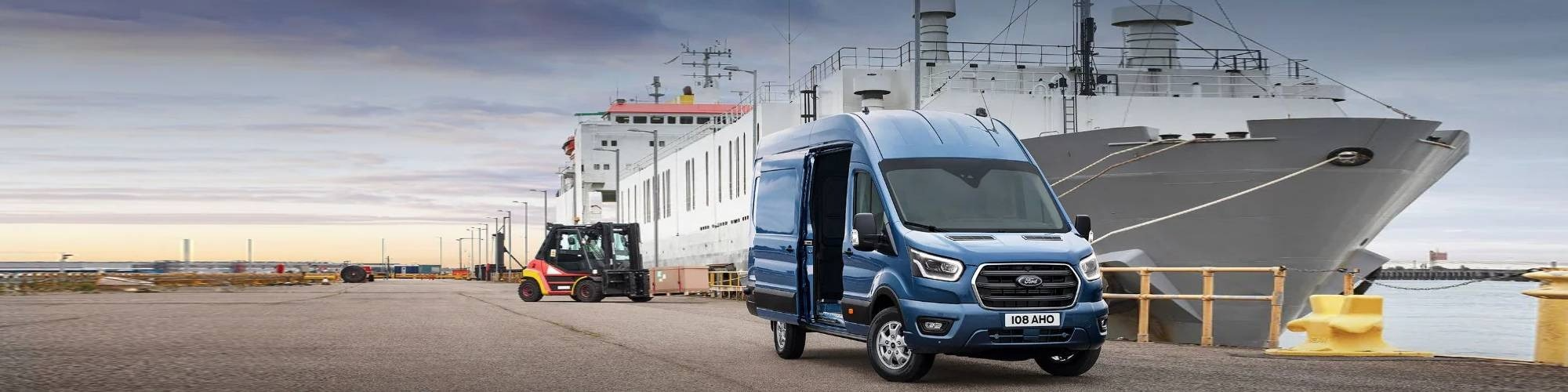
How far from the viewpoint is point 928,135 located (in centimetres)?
1059

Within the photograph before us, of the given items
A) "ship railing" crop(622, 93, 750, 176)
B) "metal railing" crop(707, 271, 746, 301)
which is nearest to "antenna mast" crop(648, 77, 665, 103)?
"ship railing" crop(622, 93, 750, 176)

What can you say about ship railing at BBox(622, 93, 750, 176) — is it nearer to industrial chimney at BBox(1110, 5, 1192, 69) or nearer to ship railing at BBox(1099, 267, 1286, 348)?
industrial chimney at BBox(1110, 5, 1192, 69)

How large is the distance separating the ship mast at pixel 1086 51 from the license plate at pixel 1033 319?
2210 cm

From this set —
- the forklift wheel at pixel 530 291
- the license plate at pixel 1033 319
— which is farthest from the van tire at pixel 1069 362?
the forklift wheel at pixel 530 291

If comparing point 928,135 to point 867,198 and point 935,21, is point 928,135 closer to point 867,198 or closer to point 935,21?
point 867,198

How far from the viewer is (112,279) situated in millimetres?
47875

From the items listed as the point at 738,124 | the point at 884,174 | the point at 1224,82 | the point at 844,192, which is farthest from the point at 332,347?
the point at 738,124

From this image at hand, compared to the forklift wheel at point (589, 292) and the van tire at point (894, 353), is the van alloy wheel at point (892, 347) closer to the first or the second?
the van tire at point (894, 353)

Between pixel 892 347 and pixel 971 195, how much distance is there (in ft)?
4.21

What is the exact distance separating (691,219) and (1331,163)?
44953 mm

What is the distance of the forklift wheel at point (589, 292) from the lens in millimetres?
33812

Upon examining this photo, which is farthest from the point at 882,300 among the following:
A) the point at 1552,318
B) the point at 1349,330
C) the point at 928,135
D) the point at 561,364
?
the point at 1552,318

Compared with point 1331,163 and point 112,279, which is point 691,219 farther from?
point 1331,163

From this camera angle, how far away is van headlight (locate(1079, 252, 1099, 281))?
31.3 ft
